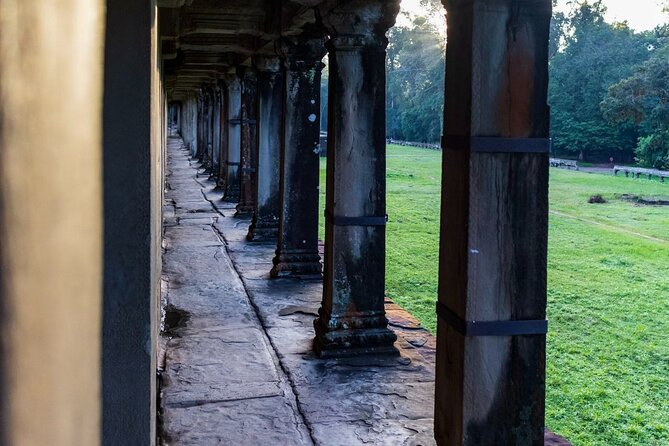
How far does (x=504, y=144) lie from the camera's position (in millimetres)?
3158

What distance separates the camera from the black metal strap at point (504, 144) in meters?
3.14

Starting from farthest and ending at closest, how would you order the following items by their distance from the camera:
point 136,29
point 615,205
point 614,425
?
point 615,205
point 614,425
point 136,29

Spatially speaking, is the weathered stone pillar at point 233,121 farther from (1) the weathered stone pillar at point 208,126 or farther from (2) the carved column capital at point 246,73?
(1) the weathered stone pillar at point 208,126

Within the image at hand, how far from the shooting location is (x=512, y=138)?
3.17 meters

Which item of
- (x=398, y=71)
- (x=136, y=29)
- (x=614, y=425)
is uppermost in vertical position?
(x=398, y=71)

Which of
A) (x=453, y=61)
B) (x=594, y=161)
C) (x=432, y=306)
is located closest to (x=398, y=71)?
(x=594, y=161)

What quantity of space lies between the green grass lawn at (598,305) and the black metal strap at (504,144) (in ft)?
11.4

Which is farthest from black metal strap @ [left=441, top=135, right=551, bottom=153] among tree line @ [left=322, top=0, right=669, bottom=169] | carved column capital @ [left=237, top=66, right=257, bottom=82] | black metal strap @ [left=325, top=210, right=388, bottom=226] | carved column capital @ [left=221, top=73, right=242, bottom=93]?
tree line @ [left=322, top=0, right=669, bottom=169]

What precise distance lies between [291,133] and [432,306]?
3.41 m

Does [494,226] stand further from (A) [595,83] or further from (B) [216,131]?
(A) [595,83]

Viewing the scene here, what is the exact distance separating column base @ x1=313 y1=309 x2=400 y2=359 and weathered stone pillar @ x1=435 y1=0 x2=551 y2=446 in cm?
243

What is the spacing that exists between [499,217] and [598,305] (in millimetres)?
8095

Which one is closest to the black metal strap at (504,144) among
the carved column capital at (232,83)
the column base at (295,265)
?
the column base at (295,265)

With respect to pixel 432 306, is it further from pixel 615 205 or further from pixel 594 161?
pixel 594 161
